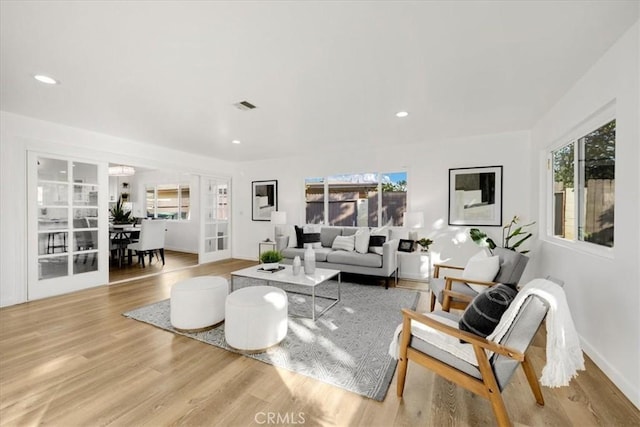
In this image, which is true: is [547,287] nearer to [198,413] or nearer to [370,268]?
[198,413]

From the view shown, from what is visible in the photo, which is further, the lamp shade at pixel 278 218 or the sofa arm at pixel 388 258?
the lamp shade at pixel 278 218

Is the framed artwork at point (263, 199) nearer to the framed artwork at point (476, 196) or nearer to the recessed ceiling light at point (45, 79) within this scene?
the framed artwork at point (476, 196)

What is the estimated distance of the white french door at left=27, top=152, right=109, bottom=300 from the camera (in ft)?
11.8

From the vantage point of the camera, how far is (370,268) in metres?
4.17

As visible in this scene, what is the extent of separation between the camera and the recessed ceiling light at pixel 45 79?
7.96 ft

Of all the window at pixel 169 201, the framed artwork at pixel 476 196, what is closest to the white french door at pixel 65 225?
the window at pixel 169 201

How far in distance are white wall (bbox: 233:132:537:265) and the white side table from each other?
189mm

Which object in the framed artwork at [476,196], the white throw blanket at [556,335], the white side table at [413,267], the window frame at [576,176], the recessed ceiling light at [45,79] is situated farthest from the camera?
the white side table at [413,267]

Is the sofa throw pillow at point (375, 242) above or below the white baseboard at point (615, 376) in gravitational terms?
above

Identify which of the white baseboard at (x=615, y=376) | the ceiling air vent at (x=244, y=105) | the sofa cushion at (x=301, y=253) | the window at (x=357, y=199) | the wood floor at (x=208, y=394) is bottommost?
the wood floor at (x=208, y=394)

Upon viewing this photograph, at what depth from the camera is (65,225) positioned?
12.9 ft

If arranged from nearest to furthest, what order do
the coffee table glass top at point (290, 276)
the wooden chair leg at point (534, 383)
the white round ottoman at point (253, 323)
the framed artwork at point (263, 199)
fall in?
the wooden chair leg at point (534, 383) → the white round ottoman at point (253, 323) → the coffee table glass top at point (290, 276) → the framed artwork at point (263, 199)

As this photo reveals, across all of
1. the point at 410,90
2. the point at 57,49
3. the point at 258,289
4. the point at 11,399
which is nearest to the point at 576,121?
the point at 410,90

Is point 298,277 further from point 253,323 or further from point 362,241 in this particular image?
point 362,241
